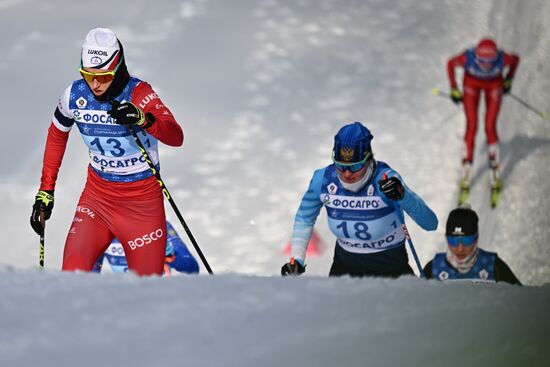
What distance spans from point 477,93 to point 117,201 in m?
6.04

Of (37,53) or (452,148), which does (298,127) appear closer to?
(452,148)

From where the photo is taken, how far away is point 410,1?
1409 cm

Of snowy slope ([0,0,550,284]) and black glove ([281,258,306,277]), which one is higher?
snowy slope ([0,0,550,284])

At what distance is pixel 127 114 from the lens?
4.75 m

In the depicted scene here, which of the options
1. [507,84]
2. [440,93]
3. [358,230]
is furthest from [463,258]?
[440,93]

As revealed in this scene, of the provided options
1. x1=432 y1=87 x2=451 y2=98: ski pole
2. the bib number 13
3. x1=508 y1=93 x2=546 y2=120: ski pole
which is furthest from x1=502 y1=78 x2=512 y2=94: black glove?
the bib number 13

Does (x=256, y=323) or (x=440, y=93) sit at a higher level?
(x=440, y=93)

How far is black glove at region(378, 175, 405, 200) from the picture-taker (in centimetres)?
520

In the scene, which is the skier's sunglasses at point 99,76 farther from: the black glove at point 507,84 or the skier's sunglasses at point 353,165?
the black glove at point 507,84

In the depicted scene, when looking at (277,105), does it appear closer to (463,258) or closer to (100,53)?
(463,258)

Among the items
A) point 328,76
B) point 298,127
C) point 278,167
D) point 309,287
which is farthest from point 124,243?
point 328,76

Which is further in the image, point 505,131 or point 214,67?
A: point 214,67

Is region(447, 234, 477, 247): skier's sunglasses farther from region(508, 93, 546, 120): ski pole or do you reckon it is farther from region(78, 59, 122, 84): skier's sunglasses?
region(508, 93, 546, 120): ski pole

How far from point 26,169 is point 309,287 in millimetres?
8438
